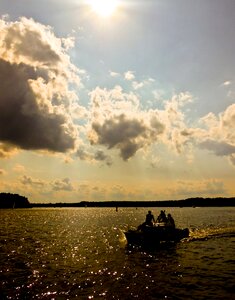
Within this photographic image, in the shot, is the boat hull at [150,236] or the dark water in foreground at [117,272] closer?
the dark water in foreground at [117,272]

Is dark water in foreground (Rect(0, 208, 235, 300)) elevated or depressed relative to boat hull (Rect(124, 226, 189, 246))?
depressed

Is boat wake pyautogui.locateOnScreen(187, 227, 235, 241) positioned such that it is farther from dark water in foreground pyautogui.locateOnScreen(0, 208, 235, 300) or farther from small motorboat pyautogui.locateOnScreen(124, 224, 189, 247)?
dark water in foreground pyautogui.locateOnScreen(0, 208, 235, 300)

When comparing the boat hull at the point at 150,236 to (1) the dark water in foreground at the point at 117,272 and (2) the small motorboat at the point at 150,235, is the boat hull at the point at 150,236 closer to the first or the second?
(2) the small motorboat at the point at 150,235

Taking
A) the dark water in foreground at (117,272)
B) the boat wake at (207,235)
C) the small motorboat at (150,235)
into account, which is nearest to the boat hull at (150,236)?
the small motorboat at (150,235)

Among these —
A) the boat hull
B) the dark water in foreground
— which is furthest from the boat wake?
the dark water in foreground

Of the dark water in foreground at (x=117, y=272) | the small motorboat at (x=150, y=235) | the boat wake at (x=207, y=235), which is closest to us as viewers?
the dark water in foreground at (x=117, y=272)

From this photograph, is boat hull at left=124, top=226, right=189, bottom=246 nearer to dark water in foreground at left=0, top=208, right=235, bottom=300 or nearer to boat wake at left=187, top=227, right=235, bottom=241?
dark water in foreground at left=0, top=208, right=235, bottom=300

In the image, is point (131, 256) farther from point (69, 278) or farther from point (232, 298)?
point (232, 298)

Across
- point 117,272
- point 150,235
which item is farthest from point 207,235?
point 117,272

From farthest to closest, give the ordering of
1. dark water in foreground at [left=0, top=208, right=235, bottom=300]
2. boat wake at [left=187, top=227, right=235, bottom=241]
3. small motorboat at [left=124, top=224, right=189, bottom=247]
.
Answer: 1. boat wake at [left=187, top=227, right=235, bottom=241]
2. small motorboat at [left=124, top=224, right=189, bottom=247]
3. dark water in foreground at [left=0, top=208, right=235, bottom=300]

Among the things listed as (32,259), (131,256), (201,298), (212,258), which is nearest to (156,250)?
(131,256)

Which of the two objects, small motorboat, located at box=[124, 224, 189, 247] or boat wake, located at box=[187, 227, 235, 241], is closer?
small motorboat, located at box=[124, 224, 189, 247]

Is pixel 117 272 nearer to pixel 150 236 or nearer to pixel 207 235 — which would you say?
pixel 150 236

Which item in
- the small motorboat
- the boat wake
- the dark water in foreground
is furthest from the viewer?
the boat wake
